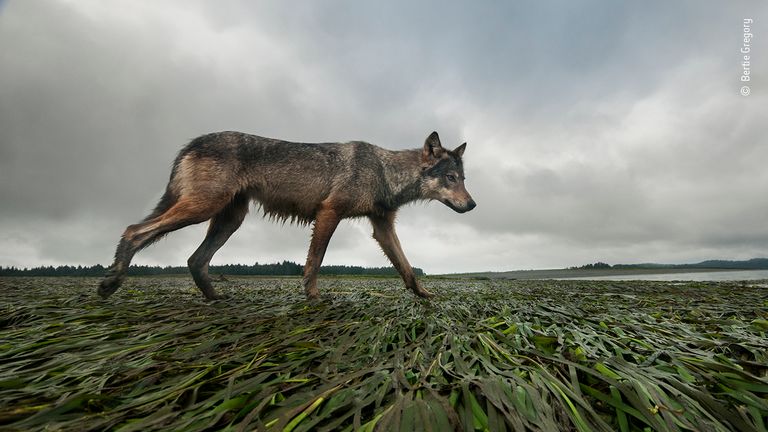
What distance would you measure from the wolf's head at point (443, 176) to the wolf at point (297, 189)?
19 millimetres

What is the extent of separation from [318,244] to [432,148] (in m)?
2.82

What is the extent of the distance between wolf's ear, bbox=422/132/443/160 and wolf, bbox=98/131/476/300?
0.06 ft

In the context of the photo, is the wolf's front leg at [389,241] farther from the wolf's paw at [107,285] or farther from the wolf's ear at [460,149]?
the wolf's paw at [107,285]

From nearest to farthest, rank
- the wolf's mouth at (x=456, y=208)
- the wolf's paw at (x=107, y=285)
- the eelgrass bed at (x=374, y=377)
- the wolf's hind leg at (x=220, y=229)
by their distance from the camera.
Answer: the eelgrass bed at (x=374, y=377) < the wolf's paw at (x=107, y=285) < the wolf's hind leg at (x=220, y=229) < the wolf's mouth at (x=456, y=208)

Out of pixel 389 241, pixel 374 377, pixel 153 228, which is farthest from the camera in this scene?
pixel 389 241

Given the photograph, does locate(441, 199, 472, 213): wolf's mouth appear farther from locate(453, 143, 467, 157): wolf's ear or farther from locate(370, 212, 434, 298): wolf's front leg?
locate(370, 212, 434, 298): wolf's front leg

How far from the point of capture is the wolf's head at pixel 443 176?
6195 mm

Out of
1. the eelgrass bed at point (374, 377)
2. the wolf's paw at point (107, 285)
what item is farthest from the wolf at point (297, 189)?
the eelgrass bed at point (374, 377)

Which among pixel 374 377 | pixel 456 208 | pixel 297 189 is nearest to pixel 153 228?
pixel 297 189

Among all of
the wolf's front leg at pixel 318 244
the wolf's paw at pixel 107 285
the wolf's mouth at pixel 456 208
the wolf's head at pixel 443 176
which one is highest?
the wolf's head at pixel 443 176

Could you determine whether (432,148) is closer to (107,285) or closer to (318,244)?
(318,244)

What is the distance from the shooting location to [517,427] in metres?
1.00

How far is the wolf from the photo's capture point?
439cm

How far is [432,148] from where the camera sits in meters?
6.20
